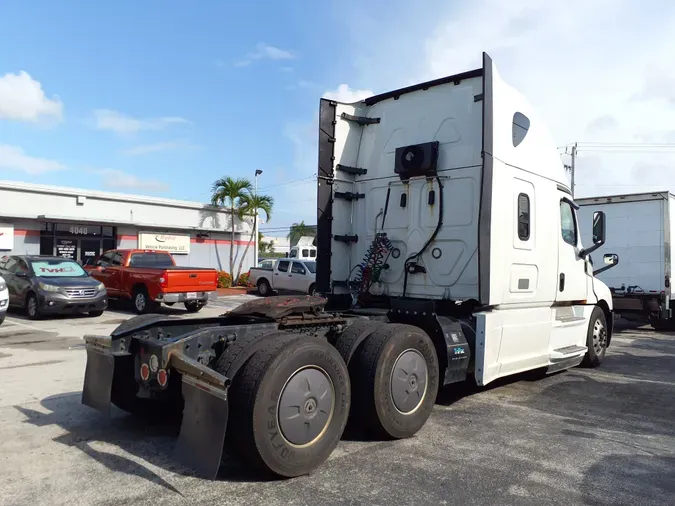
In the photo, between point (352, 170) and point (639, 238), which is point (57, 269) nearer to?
point (352, 170)

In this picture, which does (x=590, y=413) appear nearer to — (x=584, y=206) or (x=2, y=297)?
(x=584, y=206)

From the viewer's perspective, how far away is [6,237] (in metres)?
19.9

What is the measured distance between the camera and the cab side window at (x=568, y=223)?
23.7 ft

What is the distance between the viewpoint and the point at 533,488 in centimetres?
386

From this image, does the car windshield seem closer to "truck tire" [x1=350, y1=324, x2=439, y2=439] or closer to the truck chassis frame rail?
the truck chassis frame rail

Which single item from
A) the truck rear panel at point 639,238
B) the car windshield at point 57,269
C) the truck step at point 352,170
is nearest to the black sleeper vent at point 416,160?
the truck step at point 352,170

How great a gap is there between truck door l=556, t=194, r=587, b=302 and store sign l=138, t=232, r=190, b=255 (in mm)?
19982

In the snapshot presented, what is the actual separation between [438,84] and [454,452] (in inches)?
167

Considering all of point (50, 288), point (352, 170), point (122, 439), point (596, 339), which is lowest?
point (122, 439)

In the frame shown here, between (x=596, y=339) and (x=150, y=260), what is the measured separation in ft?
39.7

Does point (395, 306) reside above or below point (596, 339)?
above

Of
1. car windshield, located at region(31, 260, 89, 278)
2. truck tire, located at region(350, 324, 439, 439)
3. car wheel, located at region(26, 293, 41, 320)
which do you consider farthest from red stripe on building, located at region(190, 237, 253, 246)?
truck tire, located at region(350, 324, 439, 439)

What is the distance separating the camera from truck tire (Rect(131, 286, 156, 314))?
47.9 ft

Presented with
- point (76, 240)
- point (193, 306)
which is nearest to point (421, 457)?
point (193, 306)
